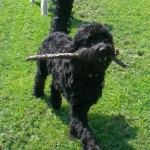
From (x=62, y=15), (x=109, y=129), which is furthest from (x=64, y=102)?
(x=62, y=15)

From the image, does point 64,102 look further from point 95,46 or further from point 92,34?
point 95,46

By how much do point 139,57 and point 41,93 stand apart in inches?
94.6

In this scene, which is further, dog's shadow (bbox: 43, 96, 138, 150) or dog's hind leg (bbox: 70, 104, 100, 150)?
dog's shadow (bbox: 43, 96, 138, 150)

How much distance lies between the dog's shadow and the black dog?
0.33 metres

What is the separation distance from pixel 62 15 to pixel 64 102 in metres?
1.40

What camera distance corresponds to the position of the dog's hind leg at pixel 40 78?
5.80 m

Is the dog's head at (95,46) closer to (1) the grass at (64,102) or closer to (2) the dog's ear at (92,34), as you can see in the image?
(2) the dog's ear at (92,34)

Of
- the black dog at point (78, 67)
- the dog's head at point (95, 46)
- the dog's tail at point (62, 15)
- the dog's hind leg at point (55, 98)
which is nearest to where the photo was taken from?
the dog's head at point (95, 46)

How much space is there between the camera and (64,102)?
6.07 meters

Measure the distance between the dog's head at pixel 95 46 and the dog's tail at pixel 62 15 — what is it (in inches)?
59.3

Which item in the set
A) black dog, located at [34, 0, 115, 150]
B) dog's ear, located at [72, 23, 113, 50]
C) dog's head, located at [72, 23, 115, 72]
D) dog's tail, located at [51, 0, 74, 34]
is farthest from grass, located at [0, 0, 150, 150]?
dog's ear, located at [72, 23, 113, 50]

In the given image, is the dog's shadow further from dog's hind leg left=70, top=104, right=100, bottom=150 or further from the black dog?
dog's hind leg left=70, top=104, right=100, bottom=150

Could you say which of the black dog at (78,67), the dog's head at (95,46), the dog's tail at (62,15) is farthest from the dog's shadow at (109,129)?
the dog's head at (95,46)

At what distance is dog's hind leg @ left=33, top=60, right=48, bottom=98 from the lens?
5.80m
